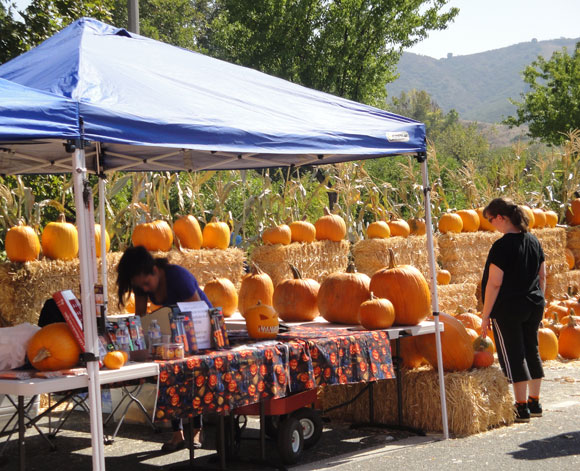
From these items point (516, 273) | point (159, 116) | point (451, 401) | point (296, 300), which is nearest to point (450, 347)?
point (451, 401)

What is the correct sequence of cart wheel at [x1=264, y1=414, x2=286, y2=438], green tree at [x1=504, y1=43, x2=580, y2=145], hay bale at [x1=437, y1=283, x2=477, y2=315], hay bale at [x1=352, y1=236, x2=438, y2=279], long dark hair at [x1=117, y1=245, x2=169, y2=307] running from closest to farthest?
1. long dark hair at [x1=117, y1=245, x2=169, y2=307]
2. cart wheel at [x1=264, y1=414, x2=286, y2=438]
3. hay bale at [x1=352, y1=236, x2=438, y2=279]
4. hay bale at [x1=437, y1=283, x2=477, y2=315]
5. green tree at [x1=504, y1=43, x2=580, y2=145]

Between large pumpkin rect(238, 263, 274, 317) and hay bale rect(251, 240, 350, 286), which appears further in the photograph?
hay bale rect(251, 240, 350, 286)

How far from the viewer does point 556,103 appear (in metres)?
27.4

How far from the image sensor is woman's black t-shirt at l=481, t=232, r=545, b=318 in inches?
258

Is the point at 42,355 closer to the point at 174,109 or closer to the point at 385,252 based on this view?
the point at 174,109

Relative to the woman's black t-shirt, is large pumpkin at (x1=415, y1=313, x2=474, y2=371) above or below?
below

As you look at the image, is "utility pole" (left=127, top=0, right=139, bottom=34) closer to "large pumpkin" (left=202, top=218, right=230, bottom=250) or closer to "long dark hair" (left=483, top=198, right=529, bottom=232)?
"large pumpkin" (left=202, top=218, right=230, bottom=250)

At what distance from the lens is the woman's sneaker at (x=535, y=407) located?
6759 mm

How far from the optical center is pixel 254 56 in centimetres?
2845

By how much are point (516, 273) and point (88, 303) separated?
382cm

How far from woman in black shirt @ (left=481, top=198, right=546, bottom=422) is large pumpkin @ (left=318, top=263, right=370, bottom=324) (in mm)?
1066

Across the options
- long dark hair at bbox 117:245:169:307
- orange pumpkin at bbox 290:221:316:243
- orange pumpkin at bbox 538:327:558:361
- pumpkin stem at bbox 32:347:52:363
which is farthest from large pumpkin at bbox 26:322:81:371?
orange pumpkin at bbox 538:327:558:361

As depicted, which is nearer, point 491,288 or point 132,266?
point 132,266

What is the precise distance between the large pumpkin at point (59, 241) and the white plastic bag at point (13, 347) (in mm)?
3074
